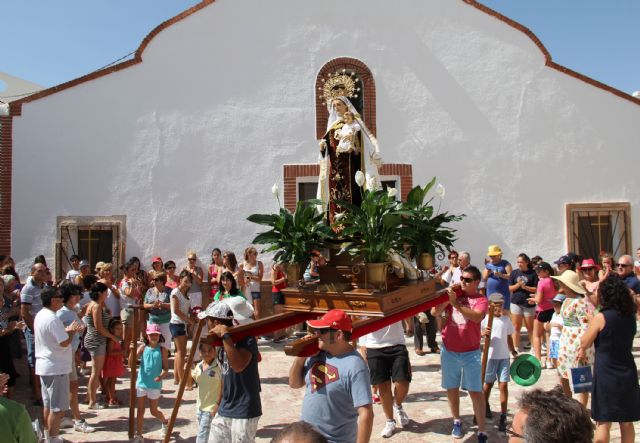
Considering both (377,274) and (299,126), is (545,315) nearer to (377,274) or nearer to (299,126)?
(377,274)

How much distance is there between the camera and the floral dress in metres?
5.63

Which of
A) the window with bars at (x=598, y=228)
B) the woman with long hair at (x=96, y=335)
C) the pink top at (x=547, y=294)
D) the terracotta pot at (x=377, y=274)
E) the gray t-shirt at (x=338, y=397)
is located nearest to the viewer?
the gray t-shirt at (x=338, y=397)

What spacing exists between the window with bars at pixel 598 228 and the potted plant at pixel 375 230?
9096mm

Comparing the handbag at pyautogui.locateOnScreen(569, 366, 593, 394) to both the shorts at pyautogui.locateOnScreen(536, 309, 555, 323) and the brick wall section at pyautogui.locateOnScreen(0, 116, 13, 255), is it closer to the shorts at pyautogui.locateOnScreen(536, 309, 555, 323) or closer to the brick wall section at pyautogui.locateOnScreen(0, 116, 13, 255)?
the shorts at pyautogui.locateOnScreen(536, 309, 555, 323)

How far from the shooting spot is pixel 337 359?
3.86 m

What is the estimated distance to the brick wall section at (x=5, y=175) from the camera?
456 inches

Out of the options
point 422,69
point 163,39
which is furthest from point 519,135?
point 163,39

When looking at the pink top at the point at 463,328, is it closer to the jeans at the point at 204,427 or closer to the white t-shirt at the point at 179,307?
the jeans at the point at 204,427

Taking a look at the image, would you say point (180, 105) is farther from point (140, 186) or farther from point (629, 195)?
point (629, 195)

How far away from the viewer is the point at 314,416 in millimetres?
3760

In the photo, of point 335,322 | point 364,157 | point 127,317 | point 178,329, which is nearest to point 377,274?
point 335,322

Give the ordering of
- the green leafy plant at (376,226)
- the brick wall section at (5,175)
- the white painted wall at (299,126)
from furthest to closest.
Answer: the white painted wall at (299,126) < the brick wall section at (5,175) < the green leafy plant at (376,226)

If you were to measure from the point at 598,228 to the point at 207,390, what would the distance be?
10.4 m

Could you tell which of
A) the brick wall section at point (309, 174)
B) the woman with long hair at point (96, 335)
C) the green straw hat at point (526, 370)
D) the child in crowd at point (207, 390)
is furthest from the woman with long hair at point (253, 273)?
the green straw hat at point (526, 370)
